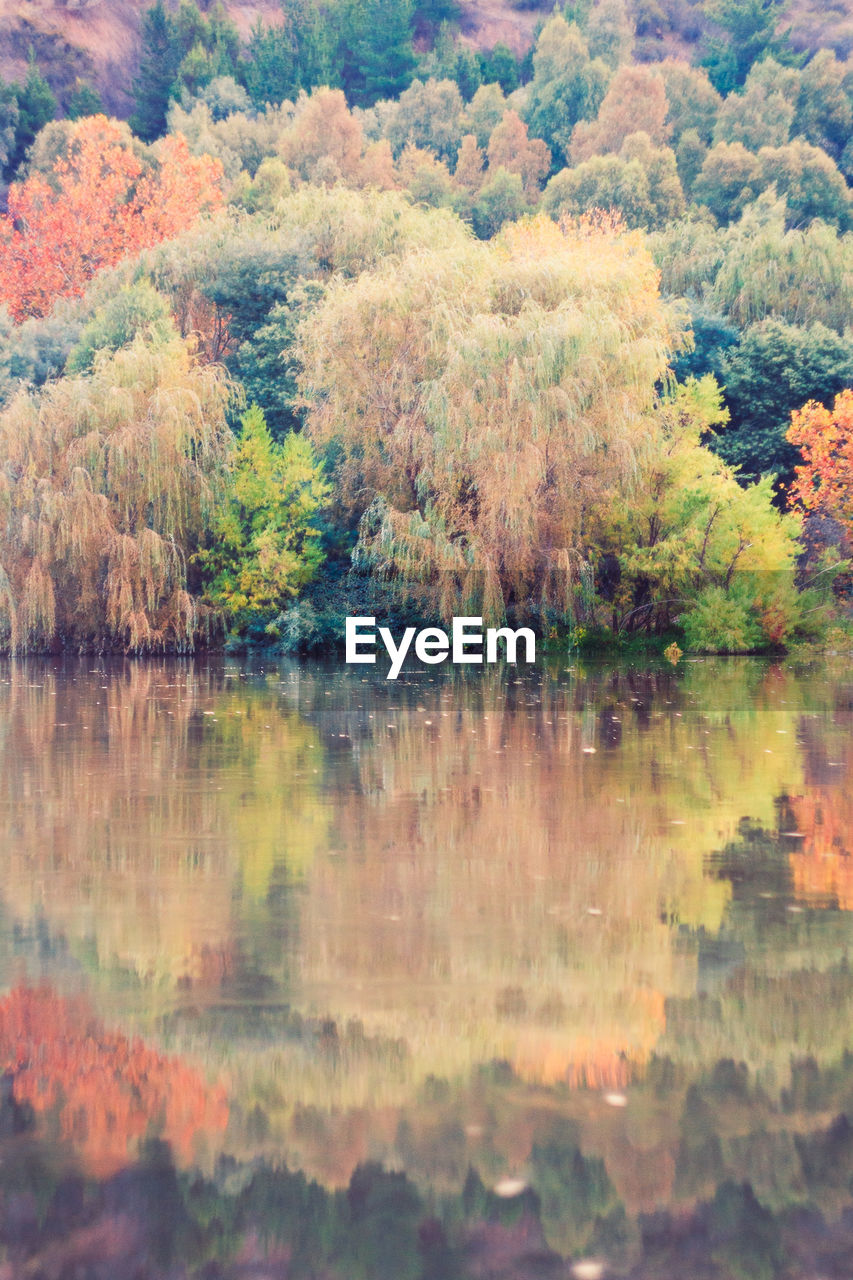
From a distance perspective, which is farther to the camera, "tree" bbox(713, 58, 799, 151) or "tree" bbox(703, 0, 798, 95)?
"tree" bbox(703, 0, 798, 95)

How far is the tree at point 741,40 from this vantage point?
7575 centimetres

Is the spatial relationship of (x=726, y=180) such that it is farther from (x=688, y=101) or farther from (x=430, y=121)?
(x=430, y=121)

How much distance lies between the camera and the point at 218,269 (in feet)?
107

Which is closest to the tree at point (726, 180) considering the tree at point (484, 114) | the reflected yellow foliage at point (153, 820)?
the tree at point (484, 114)

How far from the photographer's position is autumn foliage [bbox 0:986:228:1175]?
3924 mm

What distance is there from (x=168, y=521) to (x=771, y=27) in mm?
64697

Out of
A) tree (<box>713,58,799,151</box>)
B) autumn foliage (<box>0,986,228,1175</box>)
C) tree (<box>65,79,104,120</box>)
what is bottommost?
autumn foliage (<box>0,986,228,1175</box>)

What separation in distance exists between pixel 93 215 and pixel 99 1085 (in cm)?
5449

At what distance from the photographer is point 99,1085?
428 centimetres

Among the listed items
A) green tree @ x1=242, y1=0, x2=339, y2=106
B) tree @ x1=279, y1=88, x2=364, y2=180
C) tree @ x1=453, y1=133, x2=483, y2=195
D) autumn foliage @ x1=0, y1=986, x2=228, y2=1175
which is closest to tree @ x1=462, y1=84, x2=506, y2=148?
tree @ x1=453, y1=133, x2=483, y2=195

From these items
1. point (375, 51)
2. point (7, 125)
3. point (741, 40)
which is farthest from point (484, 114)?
point (7, 125)

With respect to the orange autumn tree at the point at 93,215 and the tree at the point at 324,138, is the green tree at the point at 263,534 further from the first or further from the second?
the tree at the point at 324,138

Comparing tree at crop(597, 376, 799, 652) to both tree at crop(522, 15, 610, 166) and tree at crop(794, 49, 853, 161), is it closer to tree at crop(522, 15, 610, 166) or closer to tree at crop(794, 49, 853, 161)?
tree at crop(794, 49, 853, 161)

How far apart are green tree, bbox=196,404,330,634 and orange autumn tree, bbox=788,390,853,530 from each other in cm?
1020
